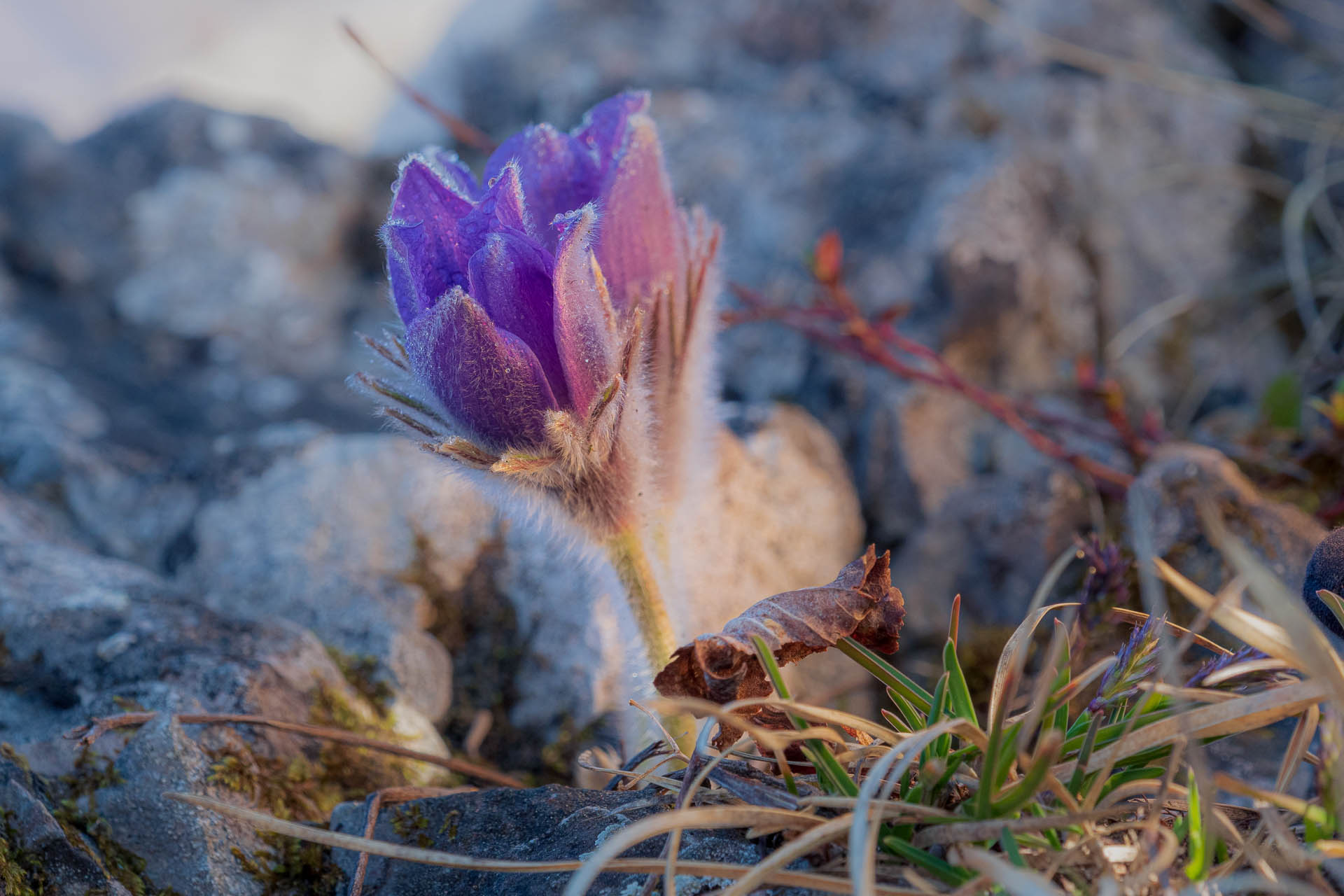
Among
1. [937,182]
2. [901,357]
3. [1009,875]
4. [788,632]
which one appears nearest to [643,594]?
[788,632]

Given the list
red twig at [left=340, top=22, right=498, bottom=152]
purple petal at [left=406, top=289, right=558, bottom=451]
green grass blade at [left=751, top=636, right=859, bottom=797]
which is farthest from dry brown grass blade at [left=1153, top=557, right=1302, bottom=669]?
red twig at [left=340, top=22, right=498, bottom=152]

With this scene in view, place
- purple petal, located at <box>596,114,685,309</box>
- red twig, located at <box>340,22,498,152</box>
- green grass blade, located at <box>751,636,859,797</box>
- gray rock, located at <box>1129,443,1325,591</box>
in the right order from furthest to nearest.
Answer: red twig, located at <box>340,22,498,152</box> → gray rock, located at <box>1129,443,1325,591</box> → purple petal, located at <box>596,114,685,309</box> → green grass blade, located at <box>751,636,859,797</box>

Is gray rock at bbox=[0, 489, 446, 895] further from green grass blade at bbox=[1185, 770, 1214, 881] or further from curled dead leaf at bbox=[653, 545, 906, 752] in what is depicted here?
green grass blade at bbox=[1185, 770, 1214, 881]

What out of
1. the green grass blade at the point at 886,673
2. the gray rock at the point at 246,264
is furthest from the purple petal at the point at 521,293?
the gray rock at the point at 246,264

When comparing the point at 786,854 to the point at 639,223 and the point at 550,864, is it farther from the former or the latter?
the point at 639,223

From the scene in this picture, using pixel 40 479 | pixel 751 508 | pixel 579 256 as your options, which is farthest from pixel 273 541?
pixel 579 256

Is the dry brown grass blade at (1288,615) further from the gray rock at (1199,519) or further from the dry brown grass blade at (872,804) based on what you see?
the gray rock at (1199,519)
